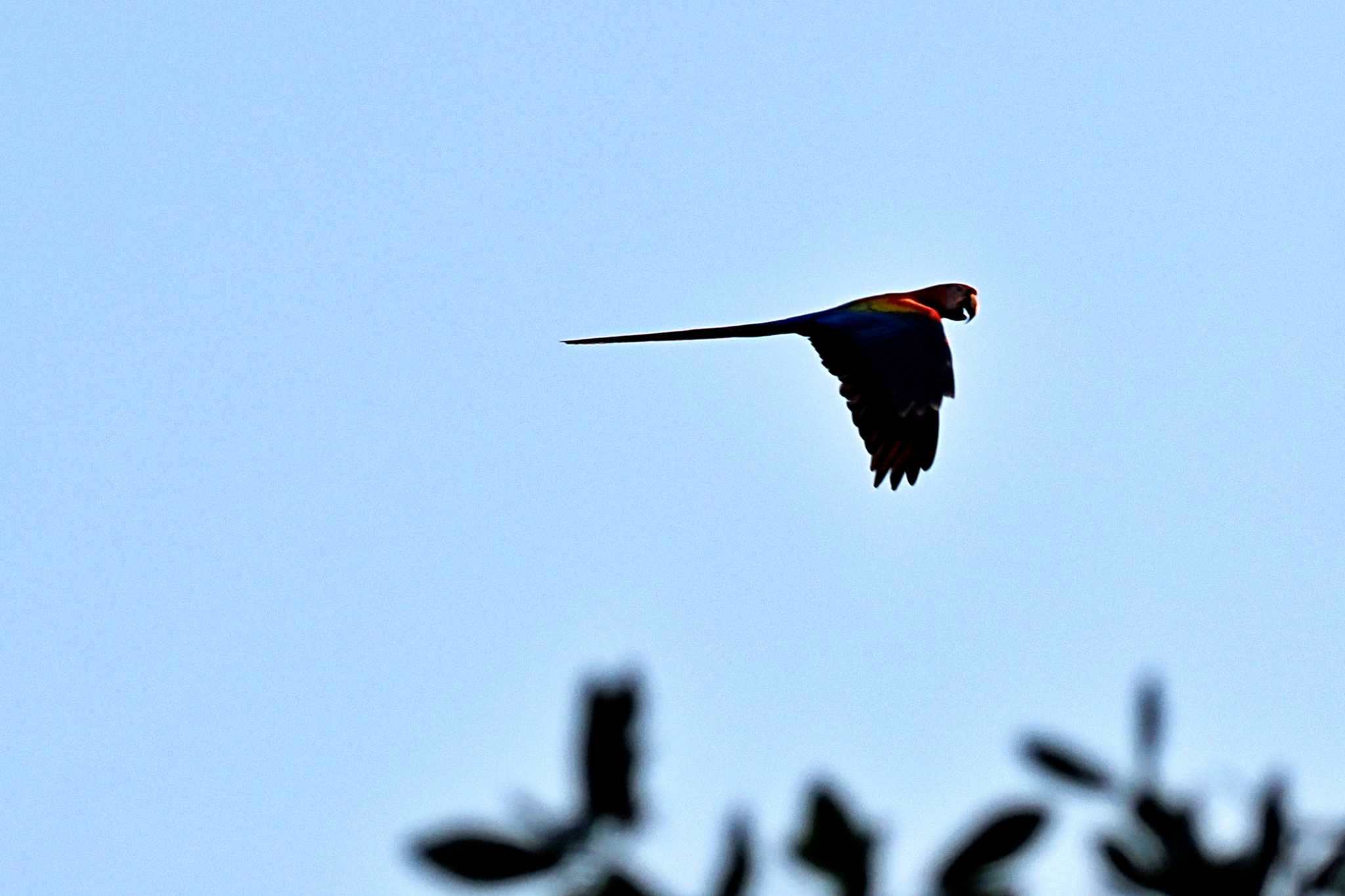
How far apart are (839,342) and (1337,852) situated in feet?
46.6

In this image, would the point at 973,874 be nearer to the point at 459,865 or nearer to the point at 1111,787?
the point at 1111,787

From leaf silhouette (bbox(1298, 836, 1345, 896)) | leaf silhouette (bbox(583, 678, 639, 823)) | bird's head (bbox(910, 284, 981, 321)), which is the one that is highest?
bird's head (bbox(910, 284, 981, 321))

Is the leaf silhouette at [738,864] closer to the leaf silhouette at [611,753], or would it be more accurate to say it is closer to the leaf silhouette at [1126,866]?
the leaf silhouette at [611,753]

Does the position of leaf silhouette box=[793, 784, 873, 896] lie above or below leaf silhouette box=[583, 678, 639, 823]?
below

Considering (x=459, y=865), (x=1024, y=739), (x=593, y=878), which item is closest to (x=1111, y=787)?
(x=1024, y=739)

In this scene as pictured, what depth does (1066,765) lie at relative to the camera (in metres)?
3.31

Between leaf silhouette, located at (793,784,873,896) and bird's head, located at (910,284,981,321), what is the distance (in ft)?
53.2

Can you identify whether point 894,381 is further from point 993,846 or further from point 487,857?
point 487,857

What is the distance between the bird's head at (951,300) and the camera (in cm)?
1947

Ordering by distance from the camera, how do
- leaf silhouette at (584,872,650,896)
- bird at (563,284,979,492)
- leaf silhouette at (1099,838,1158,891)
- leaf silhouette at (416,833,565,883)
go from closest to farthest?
leaf silhouette at (416,833,565,883)
leaf silhouette at (584,872,650,896)
leaf silhouette at (1099,838,1158,891)
bird at (563,284,979,492)

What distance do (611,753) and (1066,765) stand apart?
0.75 metres

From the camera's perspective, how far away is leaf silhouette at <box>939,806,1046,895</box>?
3332 millimetres

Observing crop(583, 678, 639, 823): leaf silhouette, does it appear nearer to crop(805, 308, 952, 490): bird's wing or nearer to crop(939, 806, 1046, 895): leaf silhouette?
crop(939, 806, 1046, 895): leaf silhouette

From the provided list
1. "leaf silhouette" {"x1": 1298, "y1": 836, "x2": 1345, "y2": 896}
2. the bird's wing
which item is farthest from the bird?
"leaf silhouette" {"x1": 1298, "y1": 836, "x2": 1345, "y2": 896}
